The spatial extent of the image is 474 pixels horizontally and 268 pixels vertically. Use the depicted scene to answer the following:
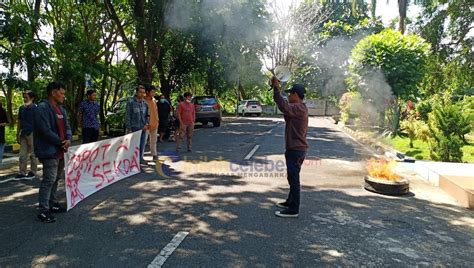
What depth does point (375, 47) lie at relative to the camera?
13.9m

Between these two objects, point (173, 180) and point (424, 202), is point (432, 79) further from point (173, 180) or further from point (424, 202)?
point (173, 180)

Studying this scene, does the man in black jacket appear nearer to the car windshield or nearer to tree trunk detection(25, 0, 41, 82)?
tree trunk detection(25, 0, 41, 82)

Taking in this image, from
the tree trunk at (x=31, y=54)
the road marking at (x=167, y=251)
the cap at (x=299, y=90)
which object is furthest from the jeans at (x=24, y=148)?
the cap at (x=299, y=90)

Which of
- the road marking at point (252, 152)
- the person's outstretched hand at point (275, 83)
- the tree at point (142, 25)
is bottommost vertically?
the road marking at point (252, 152)

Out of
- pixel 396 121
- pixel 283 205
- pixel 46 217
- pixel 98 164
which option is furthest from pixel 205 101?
pixel 46 217

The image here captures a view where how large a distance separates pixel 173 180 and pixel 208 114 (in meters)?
12.0

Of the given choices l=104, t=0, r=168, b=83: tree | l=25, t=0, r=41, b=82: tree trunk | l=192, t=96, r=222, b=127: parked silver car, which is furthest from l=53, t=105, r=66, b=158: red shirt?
l=192, t=96, r=222, b=127: parked silver car

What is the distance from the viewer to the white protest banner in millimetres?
5095

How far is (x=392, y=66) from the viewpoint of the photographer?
44.3 feet

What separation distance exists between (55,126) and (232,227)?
8.31ft

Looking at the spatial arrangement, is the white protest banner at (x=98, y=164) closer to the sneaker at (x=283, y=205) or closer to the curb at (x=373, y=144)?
the sneaker at (x=283, y=205)

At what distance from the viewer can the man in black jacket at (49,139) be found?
174 inches

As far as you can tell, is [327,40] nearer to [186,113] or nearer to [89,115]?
[186,113]

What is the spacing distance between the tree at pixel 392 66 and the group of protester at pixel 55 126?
7639 millimetres
